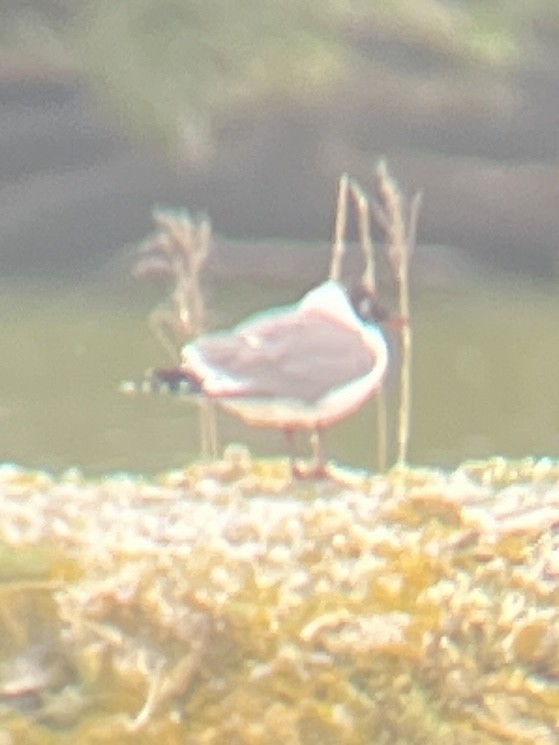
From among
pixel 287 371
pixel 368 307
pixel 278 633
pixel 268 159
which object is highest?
pixel 278 633


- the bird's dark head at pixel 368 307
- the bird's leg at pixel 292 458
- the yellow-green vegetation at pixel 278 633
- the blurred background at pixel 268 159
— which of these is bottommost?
the blurred background at pixel 268 159

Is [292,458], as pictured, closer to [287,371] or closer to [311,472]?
[311,472]

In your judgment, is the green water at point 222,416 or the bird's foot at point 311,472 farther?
the green water at point 222,416

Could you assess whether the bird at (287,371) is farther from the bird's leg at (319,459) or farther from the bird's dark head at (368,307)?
the bird's dark head at (368,307)

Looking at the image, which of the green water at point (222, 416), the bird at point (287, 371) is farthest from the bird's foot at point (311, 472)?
the green water at point (222, 416)

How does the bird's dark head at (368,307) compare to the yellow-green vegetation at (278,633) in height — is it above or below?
below

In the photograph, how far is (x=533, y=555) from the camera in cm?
227

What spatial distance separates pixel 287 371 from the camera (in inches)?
121

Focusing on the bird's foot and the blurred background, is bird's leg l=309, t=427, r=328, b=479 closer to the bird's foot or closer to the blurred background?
the bird's foot

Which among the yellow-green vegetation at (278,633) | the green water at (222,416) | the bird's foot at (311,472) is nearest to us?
the yellow-green vegetation at (278,633)

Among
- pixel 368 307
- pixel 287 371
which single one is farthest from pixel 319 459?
pixel 368 307

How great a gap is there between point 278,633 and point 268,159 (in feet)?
53.9

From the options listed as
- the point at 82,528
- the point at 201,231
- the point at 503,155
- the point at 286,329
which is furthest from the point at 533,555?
the point at 503,155

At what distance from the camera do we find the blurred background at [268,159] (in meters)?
14.8
